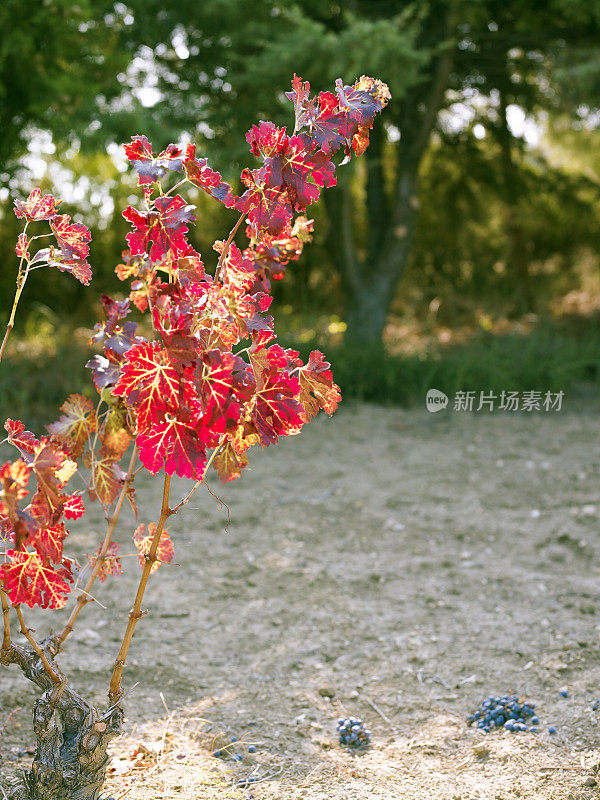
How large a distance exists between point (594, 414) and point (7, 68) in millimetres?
4422

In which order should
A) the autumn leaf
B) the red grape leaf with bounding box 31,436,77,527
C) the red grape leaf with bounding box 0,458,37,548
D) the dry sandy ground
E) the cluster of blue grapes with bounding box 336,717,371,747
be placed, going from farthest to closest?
the cluster of blue grapes with bounding box 336,717,371,747 < the dry sandy ground < the autumn leaf < the red grape leaf with bounding box 31,436,77,527 < the red grape leaf with bounding box 0,458,37,548

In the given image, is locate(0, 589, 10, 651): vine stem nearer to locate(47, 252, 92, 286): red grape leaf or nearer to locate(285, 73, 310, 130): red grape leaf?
locate(47, 252, 92, 286): red grape leaf

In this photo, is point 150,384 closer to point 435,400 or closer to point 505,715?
point 505,715

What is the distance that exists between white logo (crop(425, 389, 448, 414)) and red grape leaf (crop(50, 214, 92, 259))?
3916 mm

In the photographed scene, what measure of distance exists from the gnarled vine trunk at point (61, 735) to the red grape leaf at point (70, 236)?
775mm

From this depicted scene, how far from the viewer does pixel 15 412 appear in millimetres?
4586

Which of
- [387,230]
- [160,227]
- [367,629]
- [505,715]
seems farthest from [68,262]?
[387,230]

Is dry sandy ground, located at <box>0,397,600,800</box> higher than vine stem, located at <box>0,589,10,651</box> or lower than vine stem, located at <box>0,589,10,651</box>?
lower

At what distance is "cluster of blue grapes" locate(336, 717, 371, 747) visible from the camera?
78.9 inches

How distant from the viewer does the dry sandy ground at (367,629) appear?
6.15 feet

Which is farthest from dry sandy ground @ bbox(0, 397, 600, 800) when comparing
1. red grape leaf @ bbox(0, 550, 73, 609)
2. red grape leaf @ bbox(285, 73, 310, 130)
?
red grape leaf @ bbox(285, 73, 310, 130)

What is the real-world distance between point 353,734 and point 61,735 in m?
0.82

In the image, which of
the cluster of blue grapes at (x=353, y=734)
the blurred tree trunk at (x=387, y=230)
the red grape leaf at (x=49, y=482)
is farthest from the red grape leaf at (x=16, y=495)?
the blurred tree trunk at (x=387, y=230)

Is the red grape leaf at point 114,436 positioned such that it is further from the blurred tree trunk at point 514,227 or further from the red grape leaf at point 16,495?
the blurred tree trunk at point 514,227
